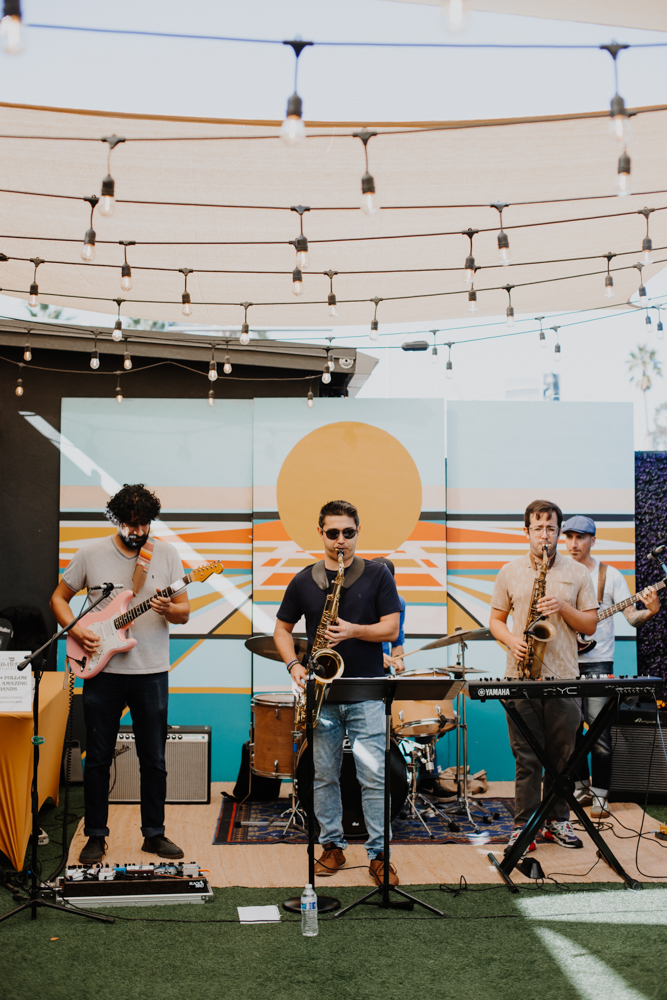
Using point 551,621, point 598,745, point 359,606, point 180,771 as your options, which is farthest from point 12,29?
point 598,745

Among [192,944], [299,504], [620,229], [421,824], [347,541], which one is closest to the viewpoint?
[192,944]

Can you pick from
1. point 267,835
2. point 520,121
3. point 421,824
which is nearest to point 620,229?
point 520,121

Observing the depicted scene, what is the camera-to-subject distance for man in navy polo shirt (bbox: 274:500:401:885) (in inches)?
154

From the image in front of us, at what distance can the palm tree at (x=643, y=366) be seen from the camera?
1307 inches

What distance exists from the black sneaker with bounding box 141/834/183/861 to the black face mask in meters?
1.53

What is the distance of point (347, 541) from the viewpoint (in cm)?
399

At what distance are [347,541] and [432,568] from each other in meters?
2.53

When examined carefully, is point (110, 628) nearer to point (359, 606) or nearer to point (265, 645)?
point (265, 645)

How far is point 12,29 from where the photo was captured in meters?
2.22

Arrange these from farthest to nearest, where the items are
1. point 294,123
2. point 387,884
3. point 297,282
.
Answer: point 297,282, point 387,884, point 294,123

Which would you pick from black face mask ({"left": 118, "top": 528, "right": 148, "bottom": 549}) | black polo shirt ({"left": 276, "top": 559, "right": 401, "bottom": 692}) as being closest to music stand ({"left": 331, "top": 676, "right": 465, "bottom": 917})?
black polo shirt ({"left": 276, "top": 559, "right": 401, "bottom": 692})

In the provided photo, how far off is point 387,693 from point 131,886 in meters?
1.45

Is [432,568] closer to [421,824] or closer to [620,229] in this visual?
[421,824]

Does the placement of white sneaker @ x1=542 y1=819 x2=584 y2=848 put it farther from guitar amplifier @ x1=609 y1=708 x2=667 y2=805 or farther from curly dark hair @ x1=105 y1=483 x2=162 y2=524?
curly dark hair @ x1=105 y1=483 x2=162 y2=524
